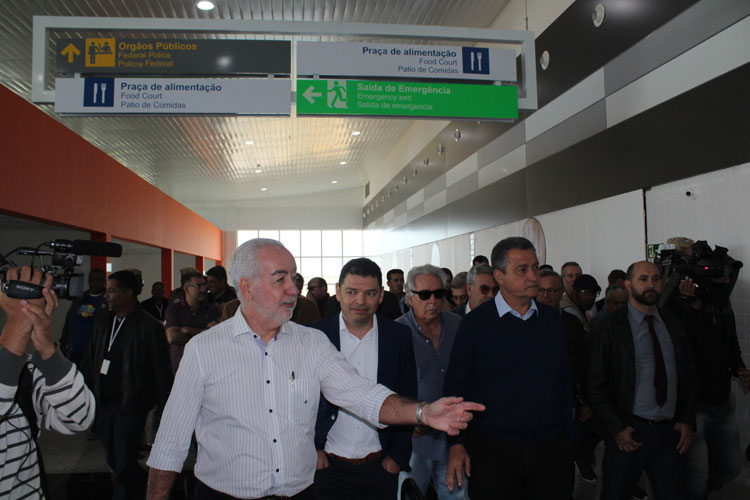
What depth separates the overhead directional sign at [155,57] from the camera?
4988 millimetres

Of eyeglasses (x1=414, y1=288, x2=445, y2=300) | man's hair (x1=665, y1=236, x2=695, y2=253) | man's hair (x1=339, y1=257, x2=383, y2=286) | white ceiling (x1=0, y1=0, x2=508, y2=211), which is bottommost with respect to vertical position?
eyeglasses (x1=414, y1=288, x2=445, y2=300)

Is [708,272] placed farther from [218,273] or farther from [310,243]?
[310,243]

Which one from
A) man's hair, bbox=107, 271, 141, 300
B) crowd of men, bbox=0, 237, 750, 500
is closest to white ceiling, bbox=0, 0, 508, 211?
man's hair, bbox=107, 271, 141, 300

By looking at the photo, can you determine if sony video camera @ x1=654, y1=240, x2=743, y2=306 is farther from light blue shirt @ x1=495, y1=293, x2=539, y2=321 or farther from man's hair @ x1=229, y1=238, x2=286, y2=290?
man's hair @ x1=229, y1=238, x2=286, y2=290

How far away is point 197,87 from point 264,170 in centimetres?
1234

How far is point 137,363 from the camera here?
12.1 feet

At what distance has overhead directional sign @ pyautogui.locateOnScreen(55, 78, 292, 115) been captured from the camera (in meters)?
4.93

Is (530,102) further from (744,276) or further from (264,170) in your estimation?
(264,170)

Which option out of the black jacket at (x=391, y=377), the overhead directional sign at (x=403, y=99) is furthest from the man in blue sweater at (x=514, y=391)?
the overhead directional sign at (x=403, y=99)

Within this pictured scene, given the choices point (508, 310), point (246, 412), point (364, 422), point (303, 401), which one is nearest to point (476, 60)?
point (508, 310)

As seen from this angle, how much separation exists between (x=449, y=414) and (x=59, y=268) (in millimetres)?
1392

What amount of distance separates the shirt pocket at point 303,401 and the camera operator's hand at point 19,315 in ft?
2.63

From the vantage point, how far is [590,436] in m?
4.17

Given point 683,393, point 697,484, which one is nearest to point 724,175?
point 683,393
